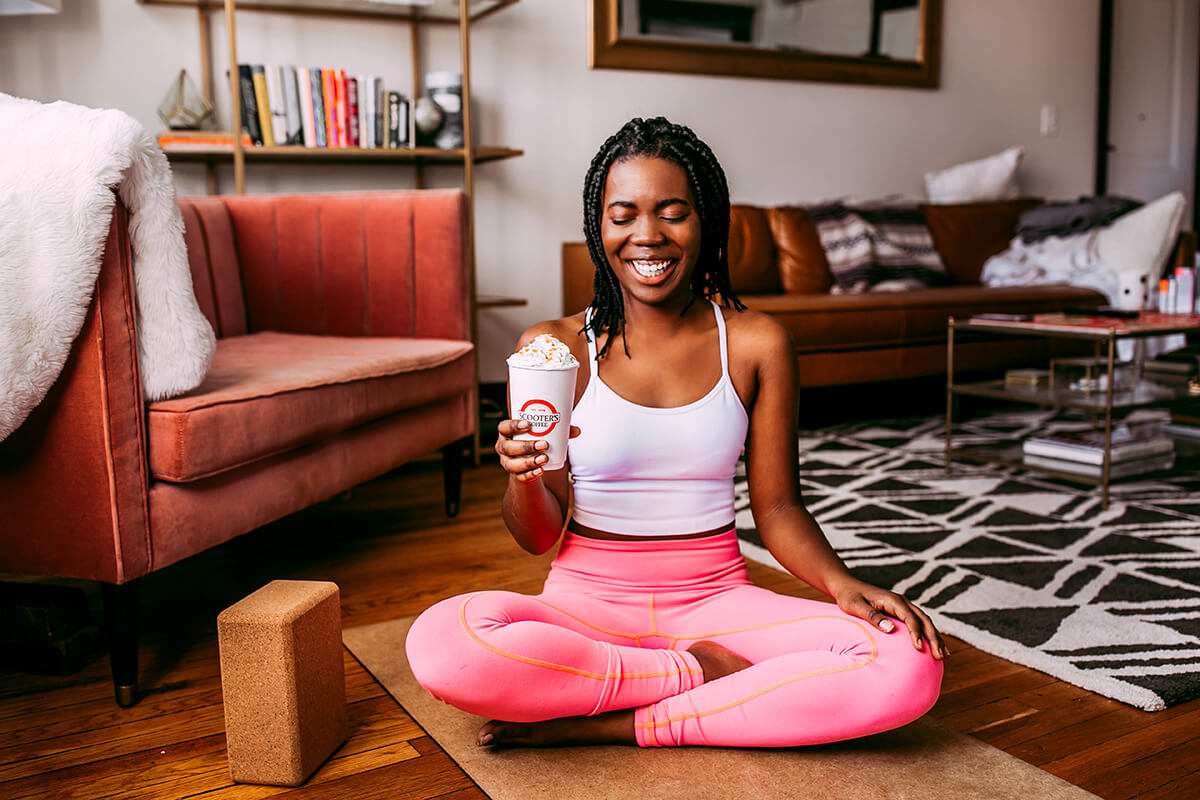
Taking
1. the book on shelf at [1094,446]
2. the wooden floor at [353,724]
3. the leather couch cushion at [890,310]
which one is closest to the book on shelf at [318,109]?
the leather couch cushion at [890,310]

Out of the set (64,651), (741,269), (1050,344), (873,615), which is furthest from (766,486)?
(1050,344)

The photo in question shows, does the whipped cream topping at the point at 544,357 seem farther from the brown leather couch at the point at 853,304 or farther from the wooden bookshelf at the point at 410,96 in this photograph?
the brown leather couch at the point at 853,304

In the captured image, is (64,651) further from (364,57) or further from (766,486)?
(364,57)

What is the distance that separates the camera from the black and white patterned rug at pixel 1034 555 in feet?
5.19

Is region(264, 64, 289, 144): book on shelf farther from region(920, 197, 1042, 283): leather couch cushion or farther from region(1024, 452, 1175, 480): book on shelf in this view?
region(920, 197, 1042, 283): leather couch cushion

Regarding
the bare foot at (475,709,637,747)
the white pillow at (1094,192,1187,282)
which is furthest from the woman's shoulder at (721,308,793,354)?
the white pillow at (1094,192,1187,282)

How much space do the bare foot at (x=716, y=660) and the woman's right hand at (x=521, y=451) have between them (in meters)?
0.37

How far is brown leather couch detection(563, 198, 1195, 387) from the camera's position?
11.4 ft

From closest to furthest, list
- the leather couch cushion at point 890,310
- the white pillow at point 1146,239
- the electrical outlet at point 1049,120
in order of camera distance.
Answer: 1. the leather couch cushion at point 890,310
2. the white pillow at point 1146,239
3. the electrical outlet at point 1049,120

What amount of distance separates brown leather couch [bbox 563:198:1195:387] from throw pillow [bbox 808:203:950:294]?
2.4 inches

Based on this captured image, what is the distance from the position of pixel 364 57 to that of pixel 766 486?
2.59 m

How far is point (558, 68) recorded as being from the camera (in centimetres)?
373

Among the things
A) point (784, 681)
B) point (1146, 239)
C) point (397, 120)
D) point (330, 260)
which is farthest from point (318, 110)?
point (1146, 239)

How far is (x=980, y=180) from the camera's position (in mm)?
4590
